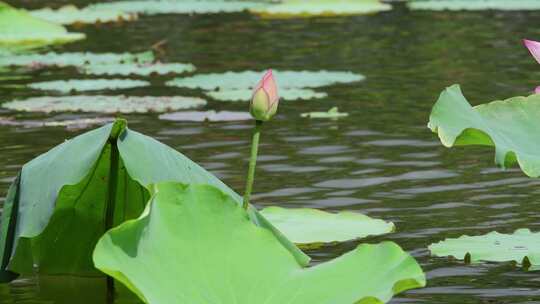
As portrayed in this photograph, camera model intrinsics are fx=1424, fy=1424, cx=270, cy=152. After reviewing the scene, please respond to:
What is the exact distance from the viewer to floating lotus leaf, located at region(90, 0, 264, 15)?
1145cm

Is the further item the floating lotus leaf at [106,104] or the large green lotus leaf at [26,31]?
the large green lotus leaf at [26,31]

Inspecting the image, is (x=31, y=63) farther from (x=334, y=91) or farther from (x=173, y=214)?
(x=173, y=214)

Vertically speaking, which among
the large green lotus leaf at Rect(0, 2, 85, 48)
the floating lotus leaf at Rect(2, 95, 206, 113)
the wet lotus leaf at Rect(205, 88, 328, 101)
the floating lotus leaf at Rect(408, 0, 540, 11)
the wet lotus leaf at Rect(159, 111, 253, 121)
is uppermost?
the floating lotus leaf at Rect(408, 0, 540, 11)

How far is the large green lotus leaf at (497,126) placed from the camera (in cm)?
299

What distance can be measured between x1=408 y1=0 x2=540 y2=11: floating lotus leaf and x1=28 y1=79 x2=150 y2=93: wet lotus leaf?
4077mm

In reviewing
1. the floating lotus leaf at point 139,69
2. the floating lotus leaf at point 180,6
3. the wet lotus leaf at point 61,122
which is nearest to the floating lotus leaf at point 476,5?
the floating lotus leaf at point 180,6

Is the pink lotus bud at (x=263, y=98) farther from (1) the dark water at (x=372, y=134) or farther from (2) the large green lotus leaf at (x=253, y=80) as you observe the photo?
(2) the large green lotus leaf at (x=253, y=80)

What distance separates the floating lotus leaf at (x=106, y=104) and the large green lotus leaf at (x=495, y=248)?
315 cm

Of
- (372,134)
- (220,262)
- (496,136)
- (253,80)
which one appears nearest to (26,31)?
(253,80)

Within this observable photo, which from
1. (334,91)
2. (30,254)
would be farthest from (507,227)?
(334,91)

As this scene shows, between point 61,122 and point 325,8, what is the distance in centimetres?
494

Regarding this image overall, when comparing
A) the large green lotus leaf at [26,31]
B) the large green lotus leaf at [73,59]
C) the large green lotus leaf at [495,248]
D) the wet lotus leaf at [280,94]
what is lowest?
the large green lotus leaf at [495,248]

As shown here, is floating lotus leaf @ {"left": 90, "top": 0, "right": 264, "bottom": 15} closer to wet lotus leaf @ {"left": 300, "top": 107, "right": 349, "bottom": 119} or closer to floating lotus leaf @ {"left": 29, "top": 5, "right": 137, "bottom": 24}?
floating lotus leaf @ {"left": 29, "top": 5, "right": 137, "bottom": 24}

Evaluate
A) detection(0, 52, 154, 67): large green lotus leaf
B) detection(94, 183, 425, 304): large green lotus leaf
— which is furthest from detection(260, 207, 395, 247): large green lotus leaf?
detection(0, 52, 154, 67): large green lotus leaf
